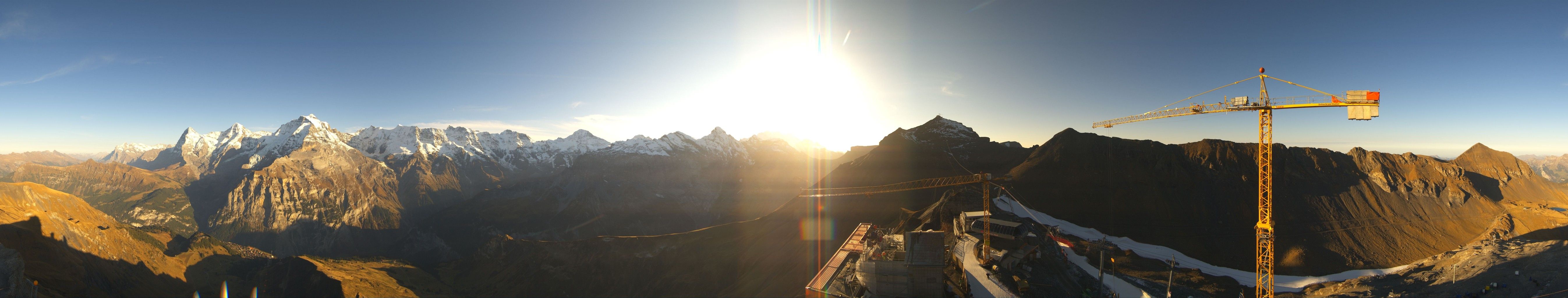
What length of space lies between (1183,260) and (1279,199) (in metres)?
28.5

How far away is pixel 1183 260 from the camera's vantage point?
68.7 meters

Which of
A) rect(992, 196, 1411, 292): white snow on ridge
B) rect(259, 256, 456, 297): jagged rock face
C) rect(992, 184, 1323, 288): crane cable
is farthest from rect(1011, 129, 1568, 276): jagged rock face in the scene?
rect(259, 256, 456, 297): jagged rock face

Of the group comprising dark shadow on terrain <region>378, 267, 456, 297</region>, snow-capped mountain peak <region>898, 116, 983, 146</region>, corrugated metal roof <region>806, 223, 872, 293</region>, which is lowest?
dark shadow on terrain <region>378, 267, 456, 297</region>

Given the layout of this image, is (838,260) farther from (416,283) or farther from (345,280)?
(416,283)

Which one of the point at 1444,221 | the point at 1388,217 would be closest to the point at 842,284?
the point at 1388,217

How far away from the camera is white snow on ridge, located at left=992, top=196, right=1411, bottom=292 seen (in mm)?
62500

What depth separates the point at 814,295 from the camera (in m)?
39.1

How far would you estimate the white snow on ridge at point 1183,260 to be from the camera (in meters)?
62.5

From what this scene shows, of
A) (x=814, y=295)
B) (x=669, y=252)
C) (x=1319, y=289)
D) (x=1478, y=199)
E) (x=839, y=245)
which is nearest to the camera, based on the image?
(x=814, y=295)

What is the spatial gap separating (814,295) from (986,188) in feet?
92.4

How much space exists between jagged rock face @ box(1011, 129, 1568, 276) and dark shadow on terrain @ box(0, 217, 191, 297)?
12748 centimetres

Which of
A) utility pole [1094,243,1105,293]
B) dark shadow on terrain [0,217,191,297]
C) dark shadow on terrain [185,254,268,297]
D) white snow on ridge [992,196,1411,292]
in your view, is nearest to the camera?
utility pole [1094,243,1105,293]

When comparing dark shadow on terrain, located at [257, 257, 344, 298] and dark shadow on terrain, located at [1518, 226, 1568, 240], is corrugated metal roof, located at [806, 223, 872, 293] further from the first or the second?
dark shadow on terrain, located at [1518, 226, 1568, 240]

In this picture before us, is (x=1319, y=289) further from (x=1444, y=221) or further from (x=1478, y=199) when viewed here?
(x=1478, y=199)
